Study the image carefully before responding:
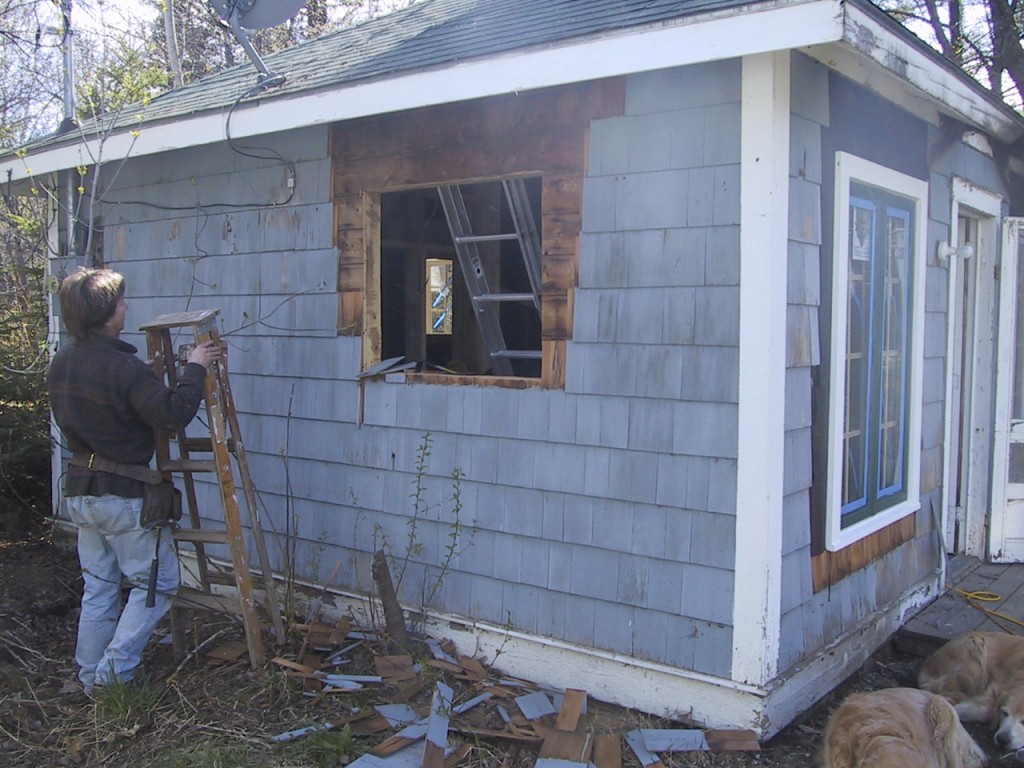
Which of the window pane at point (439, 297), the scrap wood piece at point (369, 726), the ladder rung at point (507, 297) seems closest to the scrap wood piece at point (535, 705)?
the scrap wood piece at point (369, 726)

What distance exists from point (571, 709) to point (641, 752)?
34 cm

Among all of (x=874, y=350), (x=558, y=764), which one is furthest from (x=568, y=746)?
(x=874, y=350)

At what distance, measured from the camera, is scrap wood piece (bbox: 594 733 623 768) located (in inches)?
131

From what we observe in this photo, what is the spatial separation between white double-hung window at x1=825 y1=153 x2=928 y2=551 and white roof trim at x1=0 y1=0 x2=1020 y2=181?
0.47 meters

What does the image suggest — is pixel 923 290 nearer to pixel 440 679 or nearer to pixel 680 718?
pixel 680 718

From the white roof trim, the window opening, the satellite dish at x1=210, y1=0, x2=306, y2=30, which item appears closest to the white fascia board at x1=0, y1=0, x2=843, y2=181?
the white roof trim

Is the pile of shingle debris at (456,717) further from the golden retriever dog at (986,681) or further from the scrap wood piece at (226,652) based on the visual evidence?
the golden retriever dog at (986,681)

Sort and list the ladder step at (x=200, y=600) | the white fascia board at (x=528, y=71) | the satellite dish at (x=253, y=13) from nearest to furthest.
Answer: the white fascia board at (x=528, y=71)
the ladder step at (x=200, y=600)
the satellite dish at (x=253, y=13)

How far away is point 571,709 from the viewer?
11.9 ft

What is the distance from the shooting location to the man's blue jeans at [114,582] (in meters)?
3.80

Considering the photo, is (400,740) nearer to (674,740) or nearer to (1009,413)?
(674,740)

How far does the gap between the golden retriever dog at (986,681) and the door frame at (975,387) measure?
5.90 ft

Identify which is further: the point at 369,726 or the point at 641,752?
the point at 369,726

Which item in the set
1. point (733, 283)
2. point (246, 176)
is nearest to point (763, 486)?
point (733, 283)
